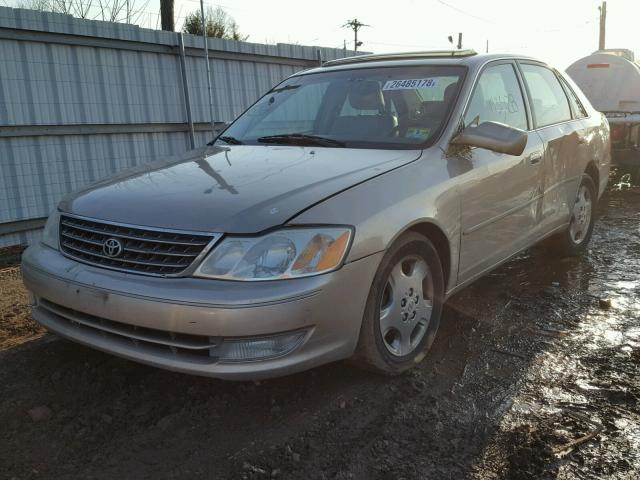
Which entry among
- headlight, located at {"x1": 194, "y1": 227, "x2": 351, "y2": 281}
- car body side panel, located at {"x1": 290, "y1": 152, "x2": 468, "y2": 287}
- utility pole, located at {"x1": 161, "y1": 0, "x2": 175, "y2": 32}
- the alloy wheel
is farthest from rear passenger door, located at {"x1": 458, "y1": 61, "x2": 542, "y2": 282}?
utility pole, located at {"x1": 161, "y1": 0, "x2": 175, "y2": 32}

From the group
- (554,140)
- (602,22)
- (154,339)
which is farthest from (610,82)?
(602,22)

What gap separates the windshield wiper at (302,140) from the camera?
3492mm

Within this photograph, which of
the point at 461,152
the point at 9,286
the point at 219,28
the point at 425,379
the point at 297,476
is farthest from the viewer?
the point at 219,28

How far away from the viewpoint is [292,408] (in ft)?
9.03

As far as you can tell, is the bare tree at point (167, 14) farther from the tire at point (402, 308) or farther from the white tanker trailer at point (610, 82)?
the tire at point (402, 308)

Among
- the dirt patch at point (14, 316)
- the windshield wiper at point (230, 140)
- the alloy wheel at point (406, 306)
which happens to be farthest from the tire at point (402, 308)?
the dirt patch at point (14, 316)

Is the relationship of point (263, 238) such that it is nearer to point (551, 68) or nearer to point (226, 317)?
point (226, 317)

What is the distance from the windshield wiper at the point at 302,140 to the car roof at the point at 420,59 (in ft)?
2.61

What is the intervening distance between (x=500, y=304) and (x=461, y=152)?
140 centimetres

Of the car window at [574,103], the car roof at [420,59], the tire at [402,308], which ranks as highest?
the car roof at [420,59]

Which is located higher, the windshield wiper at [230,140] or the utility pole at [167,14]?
the utility pole at [167,14]

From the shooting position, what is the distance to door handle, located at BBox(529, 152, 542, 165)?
13.1ft

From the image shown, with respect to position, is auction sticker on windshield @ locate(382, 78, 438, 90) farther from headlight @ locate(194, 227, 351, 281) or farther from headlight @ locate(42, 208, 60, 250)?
headlight @ locate(42, 208, 60, 250)

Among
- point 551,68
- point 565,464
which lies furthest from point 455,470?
point 551,68
